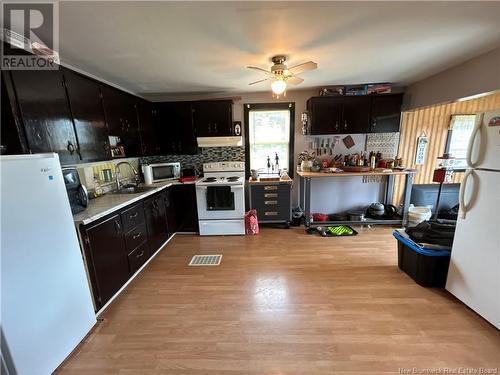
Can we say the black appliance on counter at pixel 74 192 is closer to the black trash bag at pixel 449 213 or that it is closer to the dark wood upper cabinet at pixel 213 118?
the dark wood upper cabinet at pixel 213 118

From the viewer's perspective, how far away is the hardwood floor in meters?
1.42

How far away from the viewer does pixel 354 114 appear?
11.3 ft

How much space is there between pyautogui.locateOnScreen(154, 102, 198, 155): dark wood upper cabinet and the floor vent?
72.3 inches

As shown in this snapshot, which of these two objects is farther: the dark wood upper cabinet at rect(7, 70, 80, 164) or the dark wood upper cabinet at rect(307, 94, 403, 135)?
the dark wood upper cabinet at rect(307, 94, 403, 135)

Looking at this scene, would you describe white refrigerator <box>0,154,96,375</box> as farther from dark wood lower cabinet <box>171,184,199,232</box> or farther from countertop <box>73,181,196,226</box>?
dark wood lower cabinet <box>171,184,199,232</box>

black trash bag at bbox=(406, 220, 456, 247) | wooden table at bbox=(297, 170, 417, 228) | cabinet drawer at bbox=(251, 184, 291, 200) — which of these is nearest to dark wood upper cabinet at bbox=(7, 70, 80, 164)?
cabinet drawer at bbox=(251, 184, 291, 200)

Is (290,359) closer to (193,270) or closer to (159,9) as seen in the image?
(193,270)

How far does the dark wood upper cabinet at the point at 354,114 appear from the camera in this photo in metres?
3.40

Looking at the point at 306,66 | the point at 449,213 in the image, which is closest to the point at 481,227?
the point at 306,66

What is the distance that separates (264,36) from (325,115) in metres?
2.08

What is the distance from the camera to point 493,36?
1.81 meters

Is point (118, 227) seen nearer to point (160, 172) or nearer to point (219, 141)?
point (160, 172)

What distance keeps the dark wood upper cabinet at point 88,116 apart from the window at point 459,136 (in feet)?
17.3

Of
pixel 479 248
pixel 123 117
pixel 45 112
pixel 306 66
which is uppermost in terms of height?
pixel 306 66
